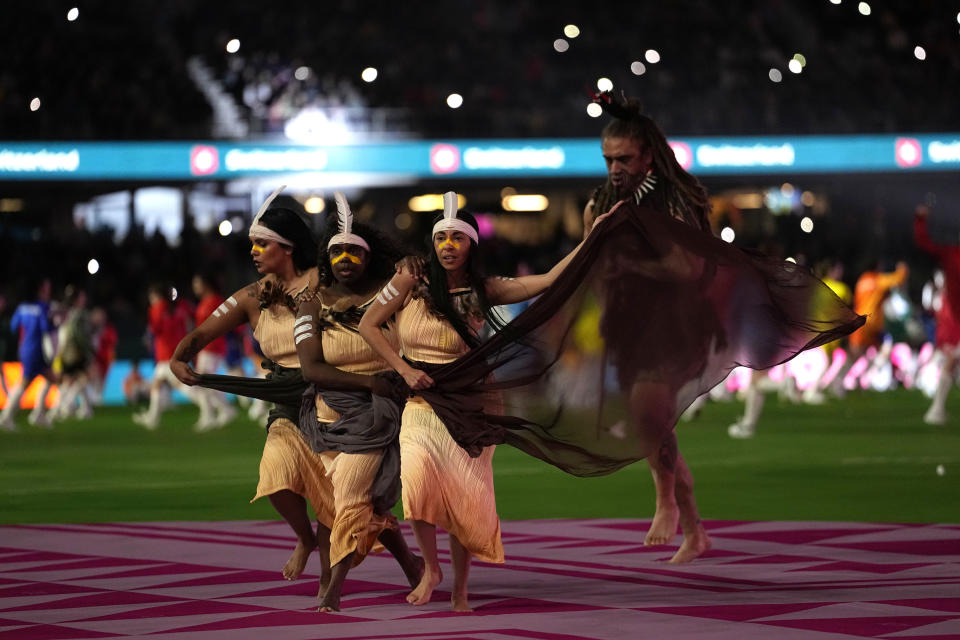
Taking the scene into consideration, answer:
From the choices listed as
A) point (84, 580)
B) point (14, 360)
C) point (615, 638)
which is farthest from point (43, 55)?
point (615, 638)

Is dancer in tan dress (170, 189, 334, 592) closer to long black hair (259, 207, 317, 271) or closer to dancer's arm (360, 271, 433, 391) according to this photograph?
long black hair (259, 207, 317, 271)

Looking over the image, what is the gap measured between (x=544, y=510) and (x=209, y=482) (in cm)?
380

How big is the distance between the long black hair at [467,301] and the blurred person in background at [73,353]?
57.8 ft

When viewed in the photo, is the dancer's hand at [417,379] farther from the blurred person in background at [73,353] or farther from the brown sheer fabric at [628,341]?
the blurred person in background at [73,353]

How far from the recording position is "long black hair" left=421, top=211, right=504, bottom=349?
761 cm

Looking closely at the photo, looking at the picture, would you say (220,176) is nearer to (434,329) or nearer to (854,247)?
(854,247)

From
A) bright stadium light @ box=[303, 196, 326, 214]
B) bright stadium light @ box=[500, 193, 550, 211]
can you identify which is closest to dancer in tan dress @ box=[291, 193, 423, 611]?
bright stadium light @ box=[303, 196, 326, 214]

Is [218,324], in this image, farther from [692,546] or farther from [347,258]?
[692,546]

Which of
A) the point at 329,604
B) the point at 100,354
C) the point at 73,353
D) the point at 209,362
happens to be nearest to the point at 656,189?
the point at 329,604

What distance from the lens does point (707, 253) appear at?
8.12m

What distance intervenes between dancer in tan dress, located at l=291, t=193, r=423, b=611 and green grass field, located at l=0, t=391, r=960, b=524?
4.07 m

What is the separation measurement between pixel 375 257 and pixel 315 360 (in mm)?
614

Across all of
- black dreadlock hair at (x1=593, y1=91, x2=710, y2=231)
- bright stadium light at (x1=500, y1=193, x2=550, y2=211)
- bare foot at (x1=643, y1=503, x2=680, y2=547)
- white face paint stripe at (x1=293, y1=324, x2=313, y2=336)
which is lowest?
bare foot at (x1=643, y1=503, x2=680, y2=547)

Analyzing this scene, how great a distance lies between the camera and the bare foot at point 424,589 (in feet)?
24.8
